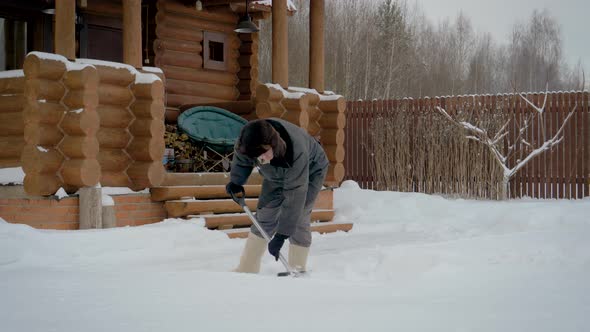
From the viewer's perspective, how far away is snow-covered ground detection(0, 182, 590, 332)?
4.14m

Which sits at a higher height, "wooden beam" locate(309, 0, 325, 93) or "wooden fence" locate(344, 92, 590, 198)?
"wooden beam" locate(309, 0, 325, 93)

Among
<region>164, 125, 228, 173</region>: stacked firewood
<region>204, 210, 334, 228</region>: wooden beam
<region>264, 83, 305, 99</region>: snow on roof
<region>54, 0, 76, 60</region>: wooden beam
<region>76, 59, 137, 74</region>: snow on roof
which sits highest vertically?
<region>54, 0, 76, 60</region>: wooden beam

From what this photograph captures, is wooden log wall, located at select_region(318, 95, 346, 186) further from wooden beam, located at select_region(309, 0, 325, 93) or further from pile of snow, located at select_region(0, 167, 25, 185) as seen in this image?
pile of snow, located at select_region(0, 167, 25, 185)

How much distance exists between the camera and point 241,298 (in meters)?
4.70

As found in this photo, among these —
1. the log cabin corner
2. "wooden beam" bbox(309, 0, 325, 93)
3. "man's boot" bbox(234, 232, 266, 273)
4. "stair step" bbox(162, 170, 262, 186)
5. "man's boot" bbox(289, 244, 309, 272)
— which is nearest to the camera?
"man's boot" bbox(234, 232, 266, 273)

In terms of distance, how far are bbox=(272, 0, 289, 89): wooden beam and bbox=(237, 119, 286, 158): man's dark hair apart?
5.24m

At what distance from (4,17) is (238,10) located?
13.4 ft

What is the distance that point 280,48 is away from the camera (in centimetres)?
1104

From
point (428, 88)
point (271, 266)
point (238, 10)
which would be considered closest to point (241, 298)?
point (271, 266)

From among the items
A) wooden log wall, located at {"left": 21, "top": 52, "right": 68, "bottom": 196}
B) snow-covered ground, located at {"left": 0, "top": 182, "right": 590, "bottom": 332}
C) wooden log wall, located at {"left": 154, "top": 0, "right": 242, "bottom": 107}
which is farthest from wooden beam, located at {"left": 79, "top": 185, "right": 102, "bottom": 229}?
wooden log wall, located at {"left": 154, "top": 0, "right": 242, "bottom": 107}

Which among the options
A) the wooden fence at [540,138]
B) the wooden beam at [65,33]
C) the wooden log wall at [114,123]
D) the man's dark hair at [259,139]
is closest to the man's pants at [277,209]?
the man's dark hair at [259,139]

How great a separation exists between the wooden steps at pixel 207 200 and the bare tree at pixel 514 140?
5294 millimetres

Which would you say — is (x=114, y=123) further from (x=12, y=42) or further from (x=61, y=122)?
(x=12, y=42)

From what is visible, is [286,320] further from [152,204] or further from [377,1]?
[377,1]
